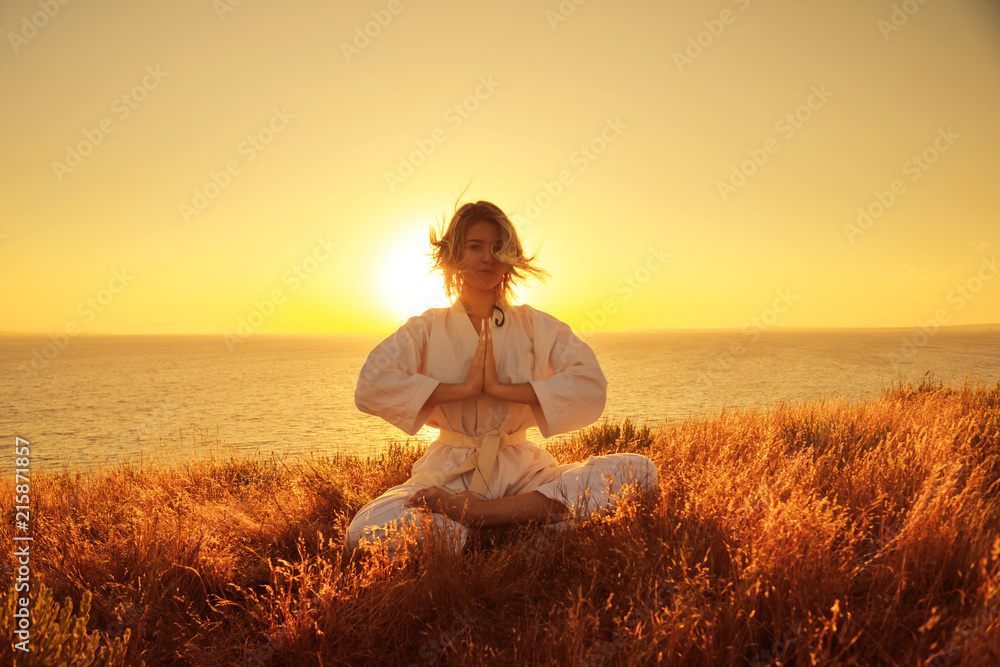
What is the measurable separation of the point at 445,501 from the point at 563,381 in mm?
1128

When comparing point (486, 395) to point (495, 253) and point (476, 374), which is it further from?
point (495, 253)

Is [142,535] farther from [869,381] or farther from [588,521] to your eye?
[869,381]

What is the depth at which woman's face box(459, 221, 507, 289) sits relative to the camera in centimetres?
376

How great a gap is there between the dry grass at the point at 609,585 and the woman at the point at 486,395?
0.91 feet

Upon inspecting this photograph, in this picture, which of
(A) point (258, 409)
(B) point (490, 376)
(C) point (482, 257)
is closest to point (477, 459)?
(B) point (490, 376)

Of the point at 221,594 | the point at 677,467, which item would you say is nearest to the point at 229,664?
the point at 221,594

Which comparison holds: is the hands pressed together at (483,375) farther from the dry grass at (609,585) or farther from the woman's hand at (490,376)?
the dry grass at (609,585)

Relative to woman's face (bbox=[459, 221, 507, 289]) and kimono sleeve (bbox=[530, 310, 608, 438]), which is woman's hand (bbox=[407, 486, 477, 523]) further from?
woman's face (bbox=[459, 221, 507, 289])

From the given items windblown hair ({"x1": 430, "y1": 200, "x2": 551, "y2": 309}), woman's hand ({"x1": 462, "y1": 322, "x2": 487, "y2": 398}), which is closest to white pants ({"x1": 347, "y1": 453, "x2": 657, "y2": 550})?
woman's hand ({"x1": 462, "y1": 322, "x2": 487, "y2": 398})

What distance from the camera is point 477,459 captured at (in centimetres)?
352

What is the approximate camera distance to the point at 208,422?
25734 mm

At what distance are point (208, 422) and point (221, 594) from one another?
2652 cm

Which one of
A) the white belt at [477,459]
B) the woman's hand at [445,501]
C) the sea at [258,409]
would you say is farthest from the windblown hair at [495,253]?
the sea at [258,409]

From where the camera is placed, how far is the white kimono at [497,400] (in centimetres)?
345
